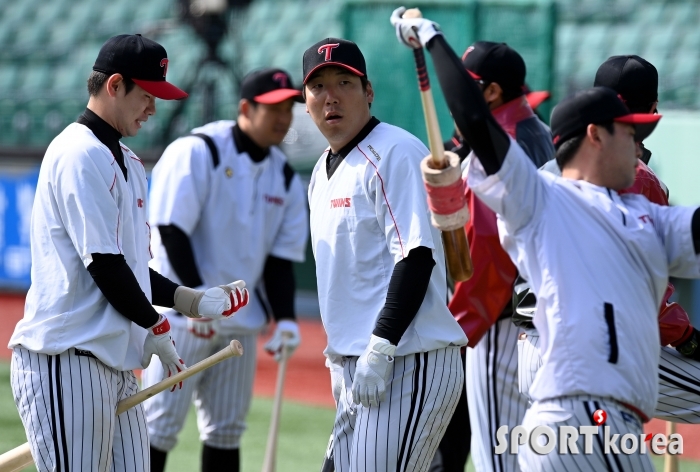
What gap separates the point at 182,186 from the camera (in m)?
4.99

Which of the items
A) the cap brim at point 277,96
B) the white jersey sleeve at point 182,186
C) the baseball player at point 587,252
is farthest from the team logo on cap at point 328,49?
the white jersey sleeve at point 182,186

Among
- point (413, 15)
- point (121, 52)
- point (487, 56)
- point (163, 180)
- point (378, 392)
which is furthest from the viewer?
point (163, 180)

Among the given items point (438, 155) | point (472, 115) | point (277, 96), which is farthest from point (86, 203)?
point (277, 96)

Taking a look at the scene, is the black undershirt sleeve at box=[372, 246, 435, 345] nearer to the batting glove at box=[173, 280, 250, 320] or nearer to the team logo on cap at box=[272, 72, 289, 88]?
the batting glove at box=[173, 280, 250, 320]

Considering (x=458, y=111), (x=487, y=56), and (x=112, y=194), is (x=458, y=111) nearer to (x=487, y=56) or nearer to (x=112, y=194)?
(x=112, y=194)

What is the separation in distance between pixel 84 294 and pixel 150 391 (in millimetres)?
402

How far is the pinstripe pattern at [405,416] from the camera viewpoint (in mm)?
3195

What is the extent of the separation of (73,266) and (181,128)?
7664mm

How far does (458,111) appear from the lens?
2.64 meters

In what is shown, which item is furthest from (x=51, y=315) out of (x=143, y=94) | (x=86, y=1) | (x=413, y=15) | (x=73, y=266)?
(x=86, y=1)

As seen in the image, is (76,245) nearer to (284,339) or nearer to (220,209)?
(220,209)

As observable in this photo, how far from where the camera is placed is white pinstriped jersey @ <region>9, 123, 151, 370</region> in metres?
3.18

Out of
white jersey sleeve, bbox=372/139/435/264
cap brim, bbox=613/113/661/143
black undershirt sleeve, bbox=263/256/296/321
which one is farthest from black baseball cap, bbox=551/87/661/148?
black undershirt sleeve, bbox=263/256/296/321

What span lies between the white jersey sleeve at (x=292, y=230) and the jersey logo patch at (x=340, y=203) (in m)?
2.03
